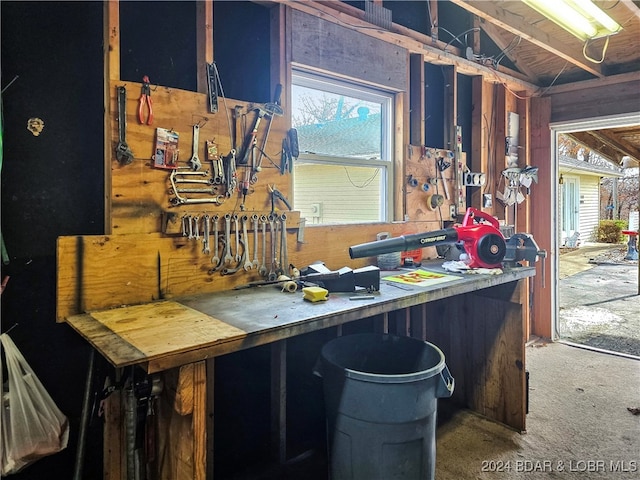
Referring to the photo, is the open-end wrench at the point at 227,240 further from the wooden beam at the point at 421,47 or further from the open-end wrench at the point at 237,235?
the wooden beam at the point at 421,47

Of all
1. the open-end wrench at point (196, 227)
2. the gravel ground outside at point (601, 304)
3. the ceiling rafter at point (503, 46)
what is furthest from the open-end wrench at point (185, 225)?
the gravel ground outside at point (601, 304)

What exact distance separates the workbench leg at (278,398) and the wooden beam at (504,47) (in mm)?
2912

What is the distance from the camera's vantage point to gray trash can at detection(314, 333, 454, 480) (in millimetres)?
1456

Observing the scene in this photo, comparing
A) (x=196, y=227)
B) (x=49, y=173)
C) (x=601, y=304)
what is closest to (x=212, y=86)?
(x=196, y=227)

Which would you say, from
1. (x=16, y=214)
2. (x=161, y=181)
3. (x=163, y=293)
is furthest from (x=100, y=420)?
(x=161, y=181)

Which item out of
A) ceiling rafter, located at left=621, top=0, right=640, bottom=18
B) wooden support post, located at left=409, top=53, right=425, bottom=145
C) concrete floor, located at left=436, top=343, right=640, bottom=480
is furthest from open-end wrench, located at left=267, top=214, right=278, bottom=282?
ceiling rafter, located at left=621, top=0, right=640, bottom=18

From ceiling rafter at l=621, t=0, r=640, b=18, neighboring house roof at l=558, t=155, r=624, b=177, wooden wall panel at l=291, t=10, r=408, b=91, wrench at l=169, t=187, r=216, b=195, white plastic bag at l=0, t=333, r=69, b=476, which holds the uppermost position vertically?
neighboring house roof at l=558, t=155, r=624, b=177

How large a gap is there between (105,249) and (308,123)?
1.23 meters

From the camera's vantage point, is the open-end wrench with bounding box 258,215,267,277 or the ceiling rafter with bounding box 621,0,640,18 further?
the ceiling rafter with bounding box 621,0,640,18

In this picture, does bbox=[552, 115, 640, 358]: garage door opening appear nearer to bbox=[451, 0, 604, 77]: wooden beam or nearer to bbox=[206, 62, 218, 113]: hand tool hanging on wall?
bbox=[451, 0, 604, 77]: wooden beam

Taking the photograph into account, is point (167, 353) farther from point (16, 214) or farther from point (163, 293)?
point (16, 214)

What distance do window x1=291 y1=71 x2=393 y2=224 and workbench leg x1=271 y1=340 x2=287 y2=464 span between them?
71cm

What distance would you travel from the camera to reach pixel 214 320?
128 cm

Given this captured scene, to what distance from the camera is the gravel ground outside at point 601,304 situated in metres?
3.91
